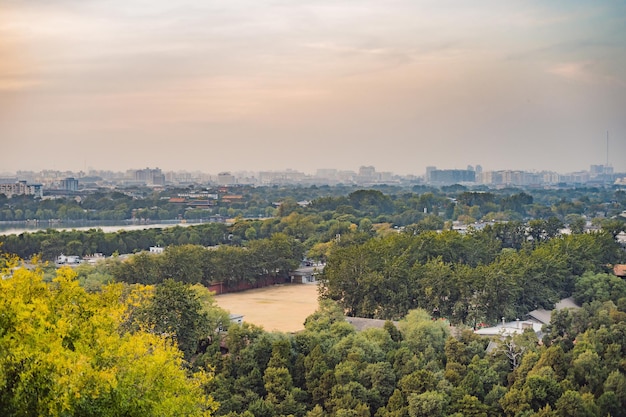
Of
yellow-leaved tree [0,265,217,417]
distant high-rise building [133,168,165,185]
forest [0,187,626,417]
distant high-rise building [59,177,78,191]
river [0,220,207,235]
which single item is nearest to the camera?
yellow-leaved tree [0,265,217,417]

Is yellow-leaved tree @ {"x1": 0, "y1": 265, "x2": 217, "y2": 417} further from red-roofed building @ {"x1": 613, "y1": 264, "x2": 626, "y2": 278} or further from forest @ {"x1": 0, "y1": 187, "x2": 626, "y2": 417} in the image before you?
red-roofed building @ {"x1": 613, "y1": 264, "x2": 626, "y2": 278}

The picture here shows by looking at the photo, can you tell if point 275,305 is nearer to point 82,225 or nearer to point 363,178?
point 82,225

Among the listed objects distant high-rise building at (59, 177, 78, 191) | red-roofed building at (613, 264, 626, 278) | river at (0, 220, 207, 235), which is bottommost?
river at (0, 220, 207, 235)

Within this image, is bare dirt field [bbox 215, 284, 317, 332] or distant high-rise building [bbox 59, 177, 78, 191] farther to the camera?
distant high-rise building [bbox 59, 177, 78, 191]

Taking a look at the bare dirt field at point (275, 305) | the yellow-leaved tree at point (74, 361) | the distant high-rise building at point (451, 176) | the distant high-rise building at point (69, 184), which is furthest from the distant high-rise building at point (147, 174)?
A: the yellow-leaved tree at point (74, 361)

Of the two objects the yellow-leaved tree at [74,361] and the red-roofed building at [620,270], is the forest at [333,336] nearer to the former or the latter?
the yellow-leaved tree at [74,361]

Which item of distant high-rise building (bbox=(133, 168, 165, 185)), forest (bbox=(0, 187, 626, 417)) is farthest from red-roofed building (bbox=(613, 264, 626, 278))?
distant high-rise building (bbox=(133, 168, 165, 185))

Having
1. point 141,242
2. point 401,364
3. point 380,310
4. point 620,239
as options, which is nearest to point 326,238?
point 141,242

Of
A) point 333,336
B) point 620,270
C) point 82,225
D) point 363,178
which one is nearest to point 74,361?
point 333,336

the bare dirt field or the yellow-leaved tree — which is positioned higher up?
the yellow-leaved tree
